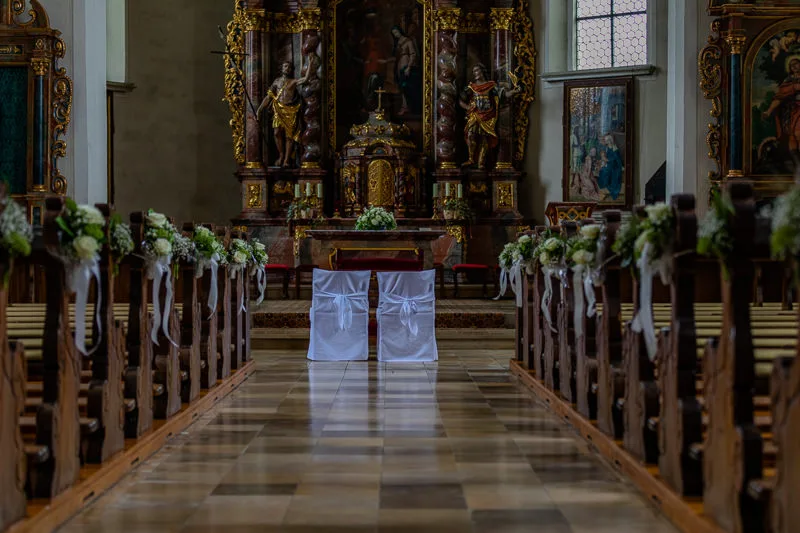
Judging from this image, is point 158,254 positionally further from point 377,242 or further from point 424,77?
point 424,77

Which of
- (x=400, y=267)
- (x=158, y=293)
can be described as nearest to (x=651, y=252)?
(x=158, y=293)

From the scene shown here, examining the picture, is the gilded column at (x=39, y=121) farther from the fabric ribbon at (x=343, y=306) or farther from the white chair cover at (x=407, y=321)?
the white chair cover at (x=407, y=321)

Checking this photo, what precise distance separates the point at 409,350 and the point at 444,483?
17.2ft

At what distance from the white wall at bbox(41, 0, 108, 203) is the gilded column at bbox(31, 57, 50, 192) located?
260mm

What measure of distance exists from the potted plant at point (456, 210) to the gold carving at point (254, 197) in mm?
2896

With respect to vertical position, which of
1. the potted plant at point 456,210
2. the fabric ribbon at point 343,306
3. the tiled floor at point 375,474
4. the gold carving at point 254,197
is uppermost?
the gold carving at point 254,197

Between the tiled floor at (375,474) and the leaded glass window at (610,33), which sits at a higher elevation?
the leaded glass window at (610,33)

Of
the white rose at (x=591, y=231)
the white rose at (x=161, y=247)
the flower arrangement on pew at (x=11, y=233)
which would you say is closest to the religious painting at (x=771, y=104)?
the white rose at (x=591, y=231)

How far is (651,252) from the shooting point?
14.5 ft

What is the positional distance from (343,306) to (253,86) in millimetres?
7550

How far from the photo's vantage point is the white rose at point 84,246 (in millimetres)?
4273

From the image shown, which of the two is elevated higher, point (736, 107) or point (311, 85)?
point (311, 85)

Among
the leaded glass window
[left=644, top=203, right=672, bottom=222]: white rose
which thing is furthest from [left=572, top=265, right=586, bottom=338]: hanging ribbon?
the leaded glass window

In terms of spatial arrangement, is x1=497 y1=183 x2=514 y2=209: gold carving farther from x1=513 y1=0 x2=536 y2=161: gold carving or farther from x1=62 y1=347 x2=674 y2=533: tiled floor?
x1=62 y1=347 x2=674 y2=533: tiled floor
